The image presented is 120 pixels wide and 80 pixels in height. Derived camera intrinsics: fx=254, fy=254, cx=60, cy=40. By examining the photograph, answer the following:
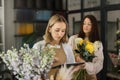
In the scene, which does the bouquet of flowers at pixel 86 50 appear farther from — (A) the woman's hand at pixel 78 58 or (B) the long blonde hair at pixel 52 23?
(B) the long blonde hair at pixel 52 23

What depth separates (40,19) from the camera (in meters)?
4.80

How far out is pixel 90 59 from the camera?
1684 millimetres

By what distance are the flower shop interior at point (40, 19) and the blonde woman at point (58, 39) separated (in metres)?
2.11

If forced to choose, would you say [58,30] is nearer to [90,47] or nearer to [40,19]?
[90,47]

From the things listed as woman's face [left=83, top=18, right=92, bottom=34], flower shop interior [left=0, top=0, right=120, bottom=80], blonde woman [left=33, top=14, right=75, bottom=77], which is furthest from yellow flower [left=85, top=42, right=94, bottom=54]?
flower shop interior [left=0, top=0, right=120, bottom=80]

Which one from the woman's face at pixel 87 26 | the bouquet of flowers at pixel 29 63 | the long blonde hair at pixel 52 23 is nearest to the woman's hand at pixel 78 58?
the long blonde hair at pixel 52 23

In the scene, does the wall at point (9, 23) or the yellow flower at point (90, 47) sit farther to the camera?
the wall at point (9, 23)

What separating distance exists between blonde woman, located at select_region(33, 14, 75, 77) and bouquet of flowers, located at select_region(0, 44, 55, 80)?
300mm

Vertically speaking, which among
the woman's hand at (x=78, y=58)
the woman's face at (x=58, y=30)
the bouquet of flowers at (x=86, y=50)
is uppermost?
the woman's face at (x=58, y=30)

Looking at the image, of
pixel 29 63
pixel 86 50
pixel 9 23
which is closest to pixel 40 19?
pixel 9 23

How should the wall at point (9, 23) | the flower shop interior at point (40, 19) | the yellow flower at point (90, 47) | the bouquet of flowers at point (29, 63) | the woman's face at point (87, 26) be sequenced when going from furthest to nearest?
the wall at point (9, 23) → the flower shop interior at point (40, 19) → the woman's face at point (87, 26) → the yellow flower at point (90, 47) → the bouquet of flowers at point (29, 63)

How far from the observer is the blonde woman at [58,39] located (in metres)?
1.61

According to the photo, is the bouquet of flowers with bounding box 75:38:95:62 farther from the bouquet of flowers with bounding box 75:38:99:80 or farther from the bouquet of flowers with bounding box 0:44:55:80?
the bouquet of flowers with bounding box 0:44:55:80

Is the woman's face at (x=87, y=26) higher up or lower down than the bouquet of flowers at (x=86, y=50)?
higher up
